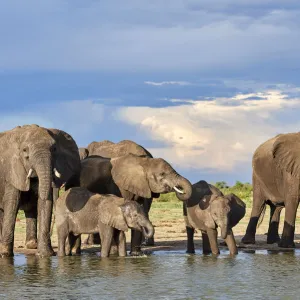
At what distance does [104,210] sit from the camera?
1619cm

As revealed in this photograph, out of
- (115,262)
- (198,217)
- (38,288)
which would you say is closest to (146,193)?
(198,217)

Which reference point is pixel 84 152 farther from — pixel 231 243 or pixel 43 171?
pixel 43 171

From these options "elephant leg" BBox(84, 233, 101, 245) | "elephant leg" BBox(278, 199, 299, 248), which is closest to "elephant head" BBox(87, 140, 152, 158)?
"elephant leg" BBox(84, 233, 101, 245)

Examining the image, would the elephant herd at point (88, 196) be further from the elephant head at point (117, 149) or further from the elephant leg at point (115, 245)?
the elephant head at point (117, 149)

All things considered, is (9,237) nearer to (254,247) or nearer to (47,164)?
(47,164)

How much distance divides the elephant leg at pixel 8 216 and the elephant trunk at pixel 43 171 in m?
1.33

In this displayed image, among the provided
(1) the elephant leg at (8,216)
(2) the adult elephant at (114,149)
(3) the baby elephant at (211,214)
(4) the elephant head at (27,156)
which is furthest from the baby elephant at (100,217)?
(2) the adult elephant at (114,149)

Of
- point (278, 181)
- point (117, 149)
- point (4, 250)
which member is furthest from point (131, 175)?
point (278, 181)

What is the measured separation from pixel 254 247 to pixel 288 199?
1.24 m

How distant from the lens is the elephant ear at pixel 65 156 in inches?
656

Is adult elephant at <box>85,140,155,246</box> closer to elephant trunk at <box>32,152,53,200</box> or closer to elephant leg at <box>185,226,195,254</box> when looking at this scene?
elephant leg at <box>185,226,195,254</box>

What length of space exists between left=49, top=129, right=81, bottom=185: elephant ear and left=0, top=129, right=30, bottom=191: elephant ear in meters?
0.61

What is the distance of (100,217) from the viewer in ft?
53.3

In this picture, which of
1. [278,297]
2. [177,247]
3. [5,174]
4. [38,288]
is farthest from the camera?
[177,247]
